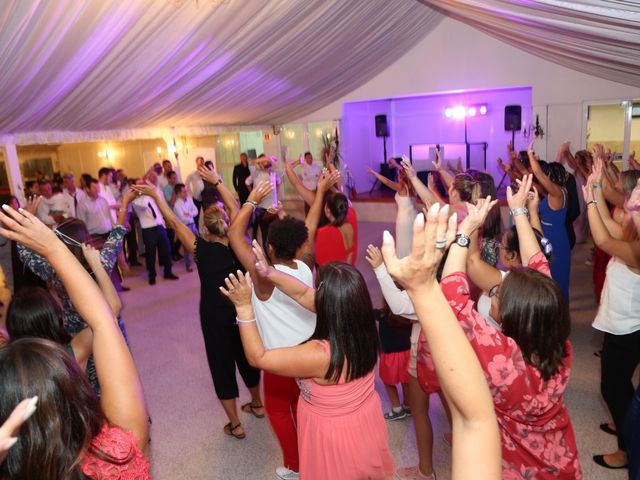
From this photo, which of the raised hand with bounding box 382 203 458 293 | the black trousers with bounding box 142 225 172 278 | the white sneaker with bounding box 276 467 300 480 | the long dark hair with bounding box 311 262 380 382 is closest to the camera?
the raised hand with bounding box 382 203 458 293

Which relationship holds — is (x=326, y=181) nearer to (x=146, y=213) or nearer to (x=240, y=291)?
(x=240, y=291)

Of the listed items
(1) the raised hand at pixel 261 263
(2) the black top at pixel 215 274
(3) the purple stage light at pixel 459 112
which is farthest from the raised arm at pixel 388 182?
(3) the purple stage light at pixel 459 112

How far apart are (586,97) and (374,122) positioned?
5788 millimetres

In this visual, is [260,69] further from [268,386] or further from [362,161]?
[268,386]

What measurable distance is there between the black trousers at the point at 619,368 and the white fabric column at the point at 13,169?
781 centimetres

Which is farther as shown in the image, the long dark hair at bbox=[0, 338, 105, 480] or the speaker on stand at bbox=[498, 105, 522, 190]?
the speaker on stand at bbox=[498, 105, 522, 190]

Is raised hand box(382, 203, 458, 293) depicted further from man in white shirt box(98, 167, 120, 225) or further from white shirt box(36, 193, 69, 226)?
man in white shirt box(98, 167, 120, 225)

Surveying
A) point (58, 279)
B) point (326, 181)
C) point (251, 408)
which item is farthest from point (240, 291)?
point (251, 408)

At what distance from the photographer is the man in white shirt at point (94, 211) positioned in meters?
6.66

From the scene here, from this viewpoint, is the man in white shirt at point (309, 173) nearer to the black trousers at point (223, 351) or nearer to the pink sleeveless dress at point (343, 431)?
the black trousers at point (223, 351)

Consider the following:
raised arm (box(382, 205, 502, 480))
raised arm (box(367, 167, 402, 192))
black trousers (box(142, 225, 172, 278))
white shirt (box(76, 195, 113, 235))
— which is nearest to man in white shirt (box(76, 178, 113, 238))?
white shirt (box(76, 195, 113, 235))

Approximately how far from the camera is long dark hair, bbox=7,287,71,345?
81.0 inches

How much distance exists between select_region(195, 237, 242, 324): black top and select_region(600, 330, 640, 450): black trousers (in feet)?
7.07

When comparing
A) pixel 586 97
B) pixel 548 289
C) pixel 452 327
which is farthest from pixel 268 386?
pixel 586 97
